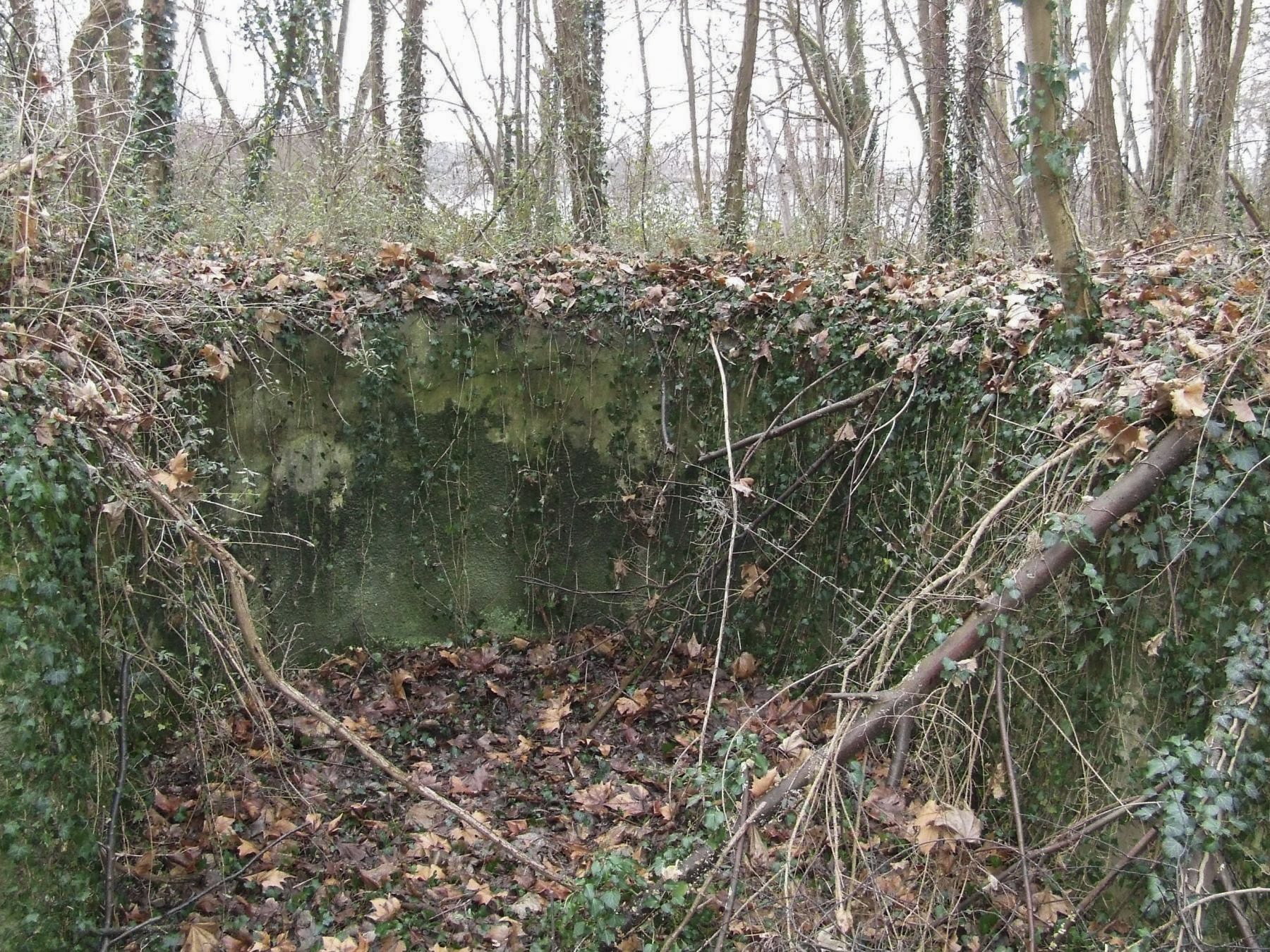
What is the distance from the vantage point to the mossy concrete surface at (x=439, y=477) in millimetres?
5750

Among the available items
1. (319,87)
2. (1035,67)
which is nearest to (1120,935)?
(1035,67)

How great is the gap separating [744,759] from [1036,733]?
136cm

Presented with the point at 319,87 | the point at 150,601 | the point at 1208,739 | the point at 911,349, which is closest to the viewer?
the point at 1208,739

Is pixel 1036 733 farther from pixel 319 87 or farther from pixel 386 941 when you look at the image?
pixel 319 87

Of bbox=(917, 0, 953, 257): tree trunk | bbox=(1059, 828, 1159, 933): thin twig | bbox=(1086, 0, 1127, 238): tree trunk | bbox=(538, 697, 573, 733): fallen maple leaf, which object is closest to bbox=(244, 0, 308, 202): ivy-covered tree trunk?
bbox=(538, 697, 573, 733): fallen maple leaf

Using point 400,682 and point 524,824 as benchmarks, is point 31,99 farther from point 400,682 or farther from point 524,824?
point 524,824

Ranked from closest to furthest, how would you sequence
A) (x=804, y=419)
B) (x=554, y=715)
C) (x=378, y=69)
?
(x=804, y=419)
(x=554, y=715)
(x=378, y=69)

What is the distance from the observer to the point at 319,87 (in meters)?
11.0

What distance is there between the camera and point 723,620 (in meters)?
4.26

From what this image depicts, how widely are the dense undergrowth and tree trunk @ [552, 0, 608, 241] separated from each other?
2841 millimetres

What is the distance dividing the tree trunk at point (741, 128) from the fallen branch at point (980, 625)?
6234 millimetres

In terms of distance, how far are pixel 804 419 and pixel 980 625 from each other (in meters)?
2.12

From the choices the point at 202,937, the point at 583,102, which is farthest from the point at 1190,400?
the point at 583,102

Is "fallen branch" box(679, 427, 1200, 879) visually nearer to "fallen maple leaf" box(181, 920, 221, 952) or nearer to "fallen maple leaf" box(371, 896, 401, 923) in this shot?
"fallen maple leaf" box(371, 896, 401, 923)
